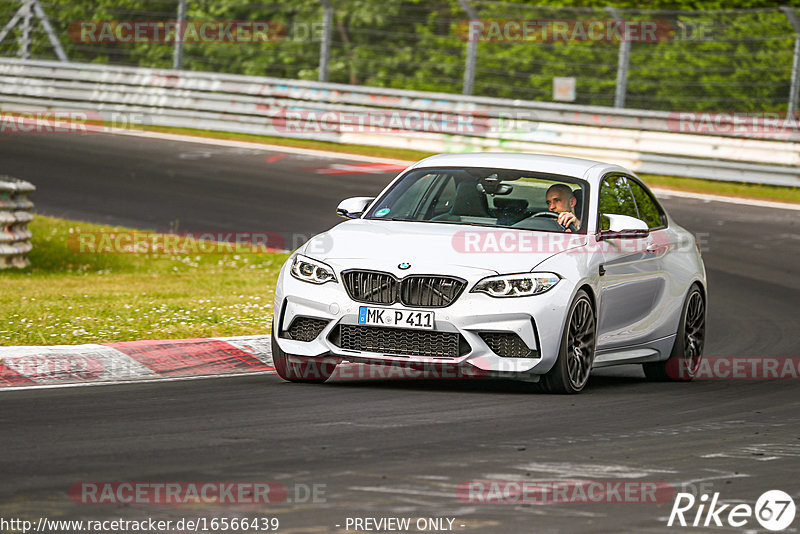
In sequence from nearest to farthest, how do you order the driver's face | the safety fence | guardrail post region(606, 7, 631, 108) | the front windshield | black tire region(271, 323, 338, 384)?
black tire region(271, 323, 338, 384) < the front windshield < the driver's face < the safety fence < guardrail post region(606, 7, 631, 108)

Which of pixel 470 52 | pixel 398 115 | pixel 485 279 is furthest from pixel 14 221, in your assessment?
pixel 470 52

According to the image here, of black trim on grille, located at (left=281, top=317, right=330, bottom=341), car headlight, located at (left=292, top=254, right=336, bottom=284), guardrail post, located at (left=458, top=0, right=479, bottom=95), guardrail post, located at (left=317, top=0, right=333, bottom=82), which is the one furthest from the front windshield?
guardrail post, located at (left=317, top=0, right=333, bottom=82)

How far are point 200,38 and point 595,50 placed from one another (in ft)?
26.1

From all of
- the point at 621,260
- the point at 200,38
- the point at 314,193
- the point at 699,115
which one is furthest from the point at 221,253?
the point at 200,38

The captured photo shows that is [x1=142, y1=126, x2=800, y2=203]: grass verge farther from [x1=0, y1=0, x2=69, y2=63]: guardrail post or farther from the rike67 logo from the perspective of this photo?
the rike67 logo

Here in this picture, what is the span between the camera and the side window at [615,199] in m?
10.2

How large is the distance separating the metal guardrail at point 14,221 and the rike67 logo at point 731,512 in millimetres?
10900

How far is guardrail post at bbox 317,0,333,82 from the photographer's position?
27.2m

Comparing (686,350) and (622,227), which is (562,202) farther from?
(686,350)

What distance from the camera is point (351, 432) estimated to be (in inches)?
298

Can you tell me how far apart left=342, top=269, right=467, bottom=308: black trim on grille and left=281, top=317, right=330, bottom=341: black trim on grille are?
1.13 ft

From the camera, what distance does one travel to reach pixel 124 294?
13.8 meters

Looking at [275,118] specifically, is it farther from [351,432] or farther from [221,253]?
[351,432]

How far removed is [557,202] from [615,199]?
0.68 m
